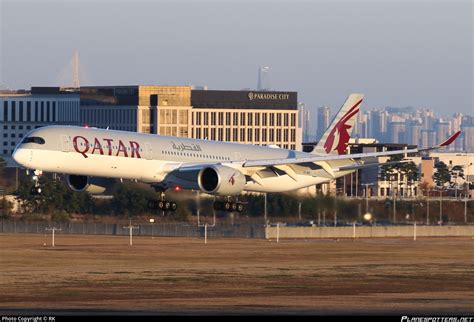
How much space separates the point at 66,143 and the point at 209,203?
63.6 feet

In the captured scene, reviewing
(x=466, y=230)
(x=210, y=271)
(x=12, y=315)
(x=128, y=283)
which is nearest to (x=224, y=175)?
(x=210, y=271)

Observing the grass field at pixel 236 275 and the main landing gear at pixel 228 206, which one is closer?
the grass field at pixel 236 275

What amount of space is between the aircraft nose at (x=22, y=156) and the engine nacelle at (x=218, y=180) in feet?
35.7

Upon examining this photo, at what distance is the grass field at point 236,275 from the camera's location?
2331 inches

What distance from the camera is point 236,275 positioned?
76.6 meters

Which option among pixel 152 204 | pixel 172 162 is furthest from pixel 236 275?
pixel 152 204

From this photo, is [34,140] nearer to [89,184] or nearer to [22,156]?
[22,156]

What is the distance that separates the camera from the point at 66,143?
257 ft

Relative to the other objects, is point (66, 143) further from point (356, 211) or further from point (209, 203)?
point (356, 211)

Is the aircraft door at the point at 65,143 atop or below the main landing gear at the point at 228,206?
atop
